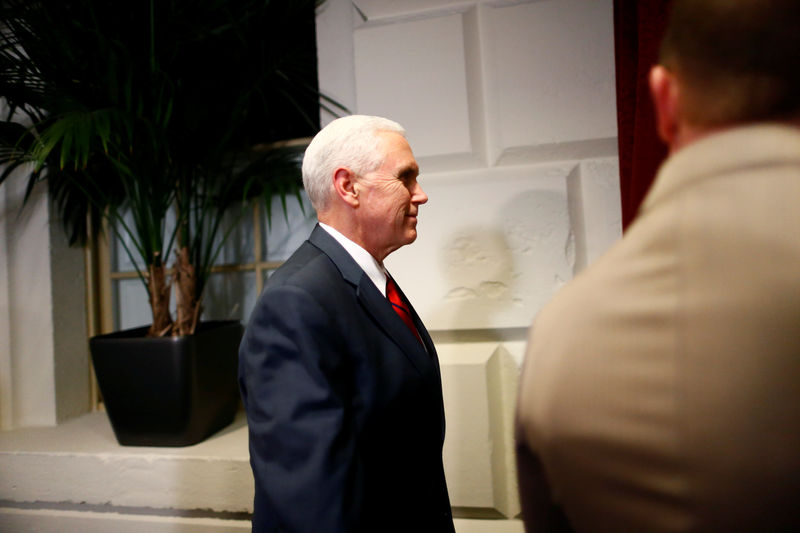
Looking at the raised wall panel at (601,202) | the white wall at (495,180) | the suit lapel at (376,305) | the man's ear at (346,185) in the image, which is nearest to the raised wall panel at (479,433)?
the white wall at (495,180)

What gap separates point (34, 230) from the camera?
70.6 inches

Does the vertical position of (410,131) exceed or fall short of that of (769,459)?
it exceeds it

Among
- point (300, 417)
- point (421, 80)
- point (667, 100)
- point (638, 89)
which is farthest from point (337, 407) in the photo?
point (421, 80)

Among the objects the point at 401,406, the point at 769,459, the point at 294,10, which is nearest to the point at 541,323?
the point at 769,459

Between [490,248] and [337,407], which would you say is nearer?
[337,407]

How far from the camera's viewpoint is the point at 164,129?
144 centimetres

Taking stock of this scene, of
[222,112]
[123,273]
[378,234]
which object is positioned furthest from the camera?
[123,273]

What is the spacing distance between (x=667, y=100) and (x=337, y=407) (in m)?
0.54

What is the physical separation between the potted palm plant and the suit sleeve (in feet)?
2.58

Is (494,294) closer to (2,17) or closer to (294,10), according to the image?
(294,10)

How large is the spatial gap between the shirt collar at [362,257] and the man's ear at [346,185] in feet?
0.20

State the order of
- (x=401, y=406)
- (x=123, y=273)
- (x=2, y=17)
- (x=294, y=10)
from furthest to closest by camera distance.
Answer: (x=123, y=273)
(x=294, y=10)
(x=2, y=17)
(x=401, y=406)

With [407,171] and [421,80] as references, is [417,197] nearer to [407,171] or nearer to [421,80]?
[407,171]

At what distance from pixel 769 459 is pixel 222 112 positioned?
1.71 metres
